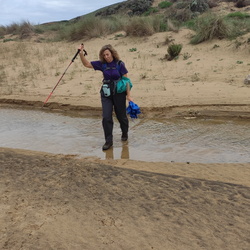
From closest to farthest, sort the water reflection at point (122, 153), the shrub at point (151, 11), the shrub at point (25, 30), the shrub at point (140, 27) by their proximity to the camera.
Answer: the water reflection at point (122, 153) < the shrub at point (140, 27) < the shrub at point (25, 30) < the shrub at point (151, 11)

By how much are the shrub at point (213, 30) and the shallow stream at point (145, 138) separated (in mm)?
7411

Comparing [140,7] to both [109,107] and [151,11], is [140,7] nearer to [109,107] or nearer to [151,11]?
[151,11]

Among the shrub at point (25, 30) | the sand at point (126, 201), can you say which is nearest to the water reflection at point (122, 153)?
the sand at point (126, 201)

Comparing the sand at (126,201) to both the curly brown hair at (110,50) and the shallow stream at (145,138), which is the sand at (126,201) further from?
the curly brown hair at (110,50)

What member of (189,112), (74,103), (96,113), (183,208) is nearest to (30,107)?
(74,103)

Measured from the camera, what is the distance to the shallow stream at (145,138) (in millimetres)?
4980

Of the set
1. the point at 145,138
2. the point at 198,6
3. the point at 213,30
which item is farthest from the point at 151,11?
the point at 145,138

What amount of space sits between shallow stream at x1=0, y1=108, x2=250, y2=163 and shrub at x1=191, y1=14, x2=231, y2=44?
741 centimetres

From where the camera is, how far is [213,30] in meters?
13.0

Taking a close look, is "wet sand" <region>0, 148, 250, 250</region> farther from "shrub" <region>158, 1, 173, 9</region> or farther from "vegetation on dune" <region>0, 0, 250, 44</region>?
"shrub" <region>158, 1, 173, 9</region>

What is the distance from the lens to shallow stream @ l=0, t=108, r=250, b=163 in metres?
4.98

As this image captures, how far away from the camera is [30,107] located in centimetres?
905

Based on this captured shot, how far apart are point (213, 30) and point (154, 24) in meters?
3.92

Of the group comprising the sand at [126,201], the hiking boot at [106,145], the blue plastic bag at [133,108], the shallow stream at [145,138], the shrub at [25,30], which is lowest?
the shallow stream at [145,138]
